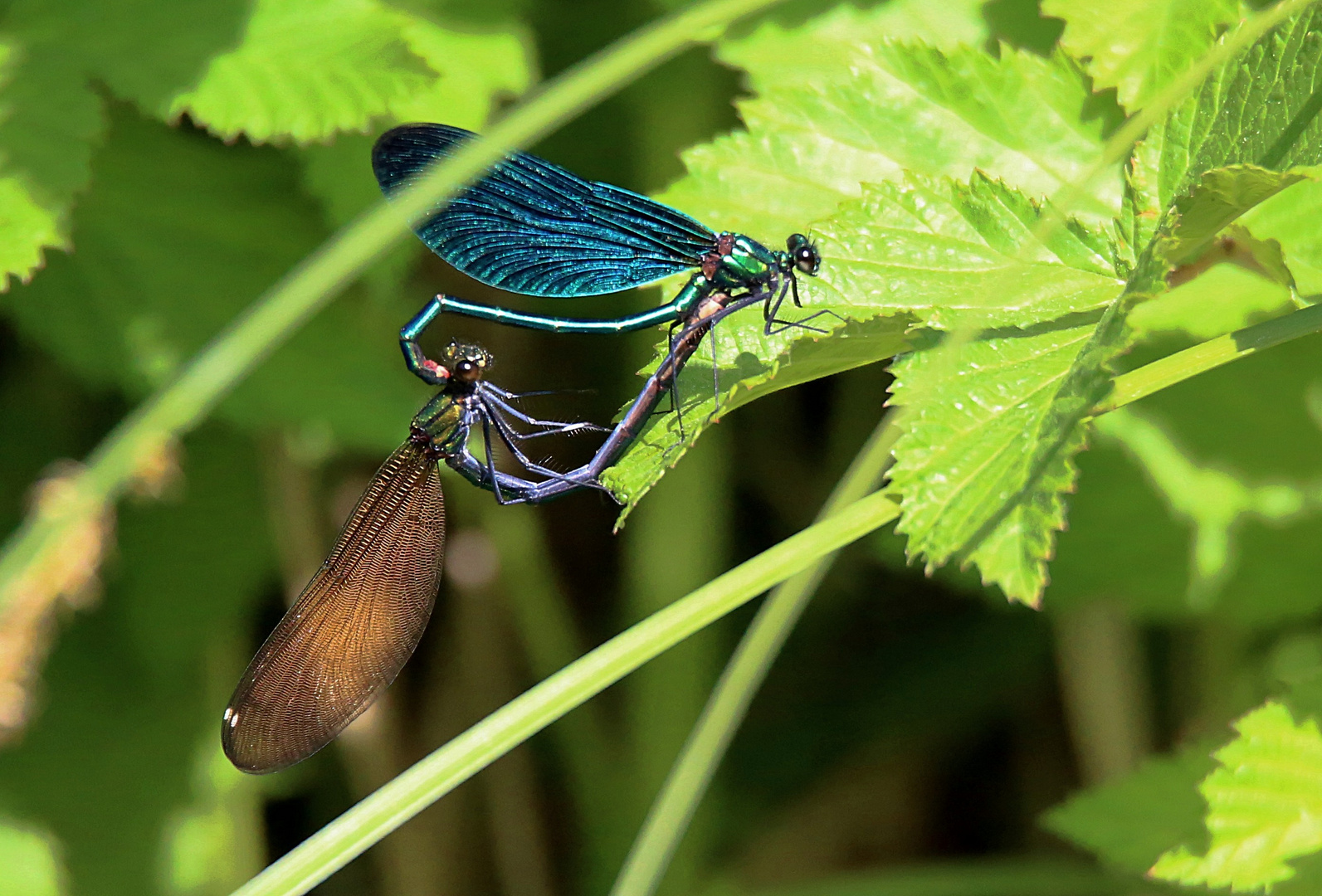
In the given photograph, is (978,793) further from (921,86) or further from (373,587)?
(921,86)

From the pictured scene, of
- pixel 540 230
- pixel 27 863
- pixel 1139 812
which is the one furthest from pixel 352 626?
pixel 1139 812

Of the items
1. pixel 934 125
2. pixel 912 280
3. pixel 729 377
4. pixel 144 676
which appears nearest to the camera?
pixel 912 280

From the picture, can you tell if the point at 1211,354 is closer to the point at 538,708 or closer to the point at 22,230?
the point at 538,708

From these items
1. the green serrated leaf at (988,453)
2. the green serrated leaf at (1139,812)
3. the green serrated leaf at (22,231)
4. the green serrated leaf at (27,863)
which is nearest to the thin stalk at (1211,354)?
the green serrated leaf at (988,453)

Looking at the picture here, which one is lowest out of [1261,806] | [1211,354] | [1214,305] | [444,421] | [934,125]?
[1261,806]

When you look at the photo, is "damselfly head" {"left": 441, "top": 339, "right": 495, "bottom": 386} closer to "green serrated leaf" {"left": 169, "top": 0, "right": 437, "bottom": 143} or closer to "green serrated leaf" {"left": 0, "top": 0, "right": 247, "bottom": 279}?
"green serrated leaf" {"left": 169, "top": 0, "right": 437, "bottom": 143}

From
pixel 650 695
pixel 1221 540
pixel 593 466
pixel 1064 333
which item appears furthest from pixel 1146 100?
pixel 650 695
